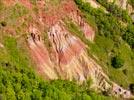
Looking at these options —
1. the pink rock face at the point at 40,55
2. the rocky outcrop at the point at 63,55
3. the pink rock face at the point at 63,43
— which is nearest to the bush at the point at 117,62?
the rocky outcrop at the point at 63,55

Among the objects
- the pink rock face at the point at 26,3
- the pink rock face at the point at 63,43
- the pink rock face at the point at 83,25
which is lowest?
the pink rock face at the point at 63,43

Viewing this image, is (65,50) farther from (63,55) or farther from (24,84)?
(24,84)

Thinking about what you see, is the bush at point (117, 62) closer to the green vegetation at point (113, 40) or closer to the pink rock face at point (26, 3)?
the green vegetation at point (113, 40)

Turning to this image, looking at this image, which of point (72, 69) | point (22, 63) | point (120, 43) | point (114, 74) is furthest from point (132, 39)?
point (22, 63)

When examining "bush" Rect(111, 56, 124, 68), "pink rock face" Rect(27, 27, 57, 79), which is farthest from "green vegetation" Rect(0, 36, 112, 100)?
"bush" Rect(111, 56, 124, 68)

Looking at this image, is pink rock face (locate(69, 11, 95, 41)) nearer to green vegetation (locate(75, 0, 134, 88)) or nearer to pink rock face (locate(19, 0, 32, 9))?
green vegetation (locate(75, 0, 134, 88))

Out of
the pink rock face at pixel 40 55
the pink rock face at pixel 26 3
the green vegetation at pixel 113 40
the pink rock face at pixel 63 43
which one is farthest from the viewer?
the green vegetation at pixel 113 40

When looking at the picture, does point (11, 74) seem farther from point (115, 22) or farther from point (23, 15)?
point (115, 22)
